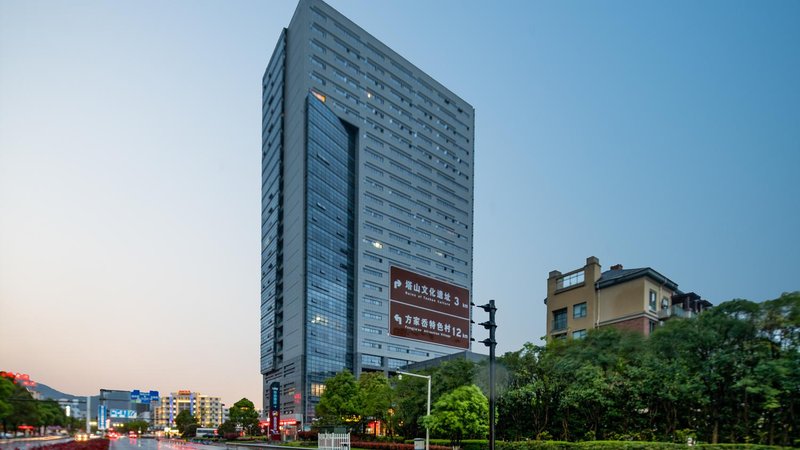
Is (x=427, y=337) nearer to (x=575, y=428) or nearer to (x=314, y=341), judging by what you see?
(x=314, y=341)

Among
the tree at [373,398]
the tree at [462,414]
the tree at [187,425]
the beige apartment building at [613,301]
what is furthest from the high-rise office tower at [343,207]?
the tree at [462,414]

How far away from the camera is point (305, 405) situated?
12444 centimetres

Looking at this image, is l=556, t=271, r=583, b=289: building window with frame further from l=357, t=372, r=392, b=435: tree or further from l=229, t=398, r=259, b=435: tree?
l=229, t=398, r=259, b=435: tree

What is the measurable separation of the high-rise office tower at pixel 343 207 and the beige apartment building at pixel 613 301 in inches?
1498

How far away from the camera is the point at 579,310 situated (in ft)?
229

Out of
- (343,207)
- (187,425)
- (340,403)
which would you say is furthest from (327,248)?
(187,425)

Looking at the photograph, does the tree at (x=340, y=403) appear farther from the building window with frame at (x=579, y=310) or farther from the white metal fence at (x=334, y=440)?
the building window with frame at (x=579, y=310)

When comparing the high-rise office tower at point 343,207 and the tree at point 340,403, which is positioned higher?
the high-rise office tower at point 343,207

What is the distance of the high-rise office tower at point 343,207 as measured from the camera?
129375mm

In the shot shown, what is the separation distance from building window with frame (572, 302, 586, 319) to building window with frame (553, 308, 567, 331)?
1.96 m

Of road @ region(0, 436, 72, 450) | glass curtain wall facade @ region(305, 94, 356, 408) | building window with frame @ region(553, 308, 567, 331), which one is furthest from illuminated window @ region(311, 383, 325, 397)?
building window with frame @ region(553, 308, 567, 331)

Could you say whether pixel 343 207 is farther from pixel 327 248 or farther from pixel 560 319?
pixel 560 319

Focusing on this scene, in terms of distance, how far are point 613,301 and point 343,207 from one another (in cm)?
8444

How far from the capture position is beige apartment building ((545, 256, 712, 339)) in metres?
63.9
